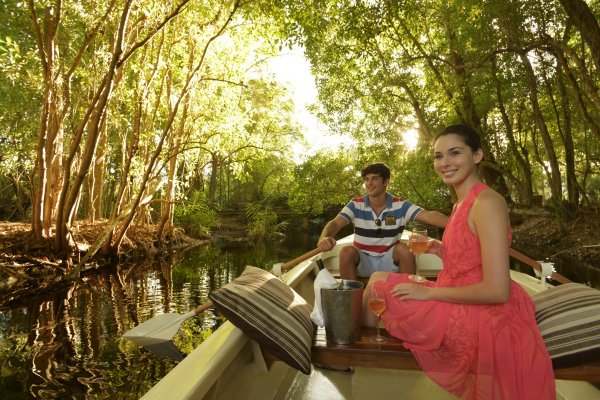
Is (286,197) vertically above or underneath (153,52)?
underneath

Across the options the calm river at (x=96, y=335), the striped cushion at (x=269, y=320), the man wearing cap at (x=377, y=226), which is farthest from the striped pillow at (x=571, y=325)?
the calm river at (x=96, y=335)

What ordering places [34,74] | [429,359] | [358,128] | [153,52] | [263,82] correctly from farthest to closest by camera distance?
[358,128], [263,82], [153,52], [34,74], [429,359]

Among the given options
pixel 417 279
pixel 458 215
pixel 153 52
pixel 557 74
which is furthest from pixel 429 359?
pixel 557 74

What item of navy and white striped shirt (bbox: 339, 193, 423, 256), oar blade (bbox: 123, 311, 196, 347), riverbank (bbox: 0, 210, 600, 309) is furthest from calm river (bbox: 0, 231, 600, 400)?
navy and white striped shirt (bbox: 339, 193, 423, 256)

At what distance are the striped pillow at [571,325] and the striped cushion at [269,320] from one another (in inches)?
45.0

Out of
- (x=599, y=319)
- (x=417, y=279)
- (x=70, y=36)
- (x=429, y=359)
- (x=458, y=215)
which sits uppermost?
(x=70, y=36)

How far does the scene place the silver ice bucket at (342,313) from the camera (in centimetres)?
199

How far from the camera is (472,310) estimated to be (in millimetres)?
1727

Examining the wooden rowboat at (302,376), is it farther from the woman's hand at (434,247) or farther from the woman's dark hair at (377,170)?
the woman's dark hair at (377,170)

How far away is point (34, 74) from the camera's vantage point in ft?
30.3

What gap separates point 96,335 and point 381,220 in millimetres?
4204

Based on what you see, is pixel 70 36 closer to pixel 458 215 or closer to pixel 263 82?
pixel 263 82

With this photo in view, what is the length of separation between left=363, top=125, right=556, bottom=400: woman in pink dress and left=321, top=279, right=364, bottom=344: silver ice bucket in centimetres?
13

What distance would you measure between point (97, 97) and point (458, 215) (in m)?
7.54
